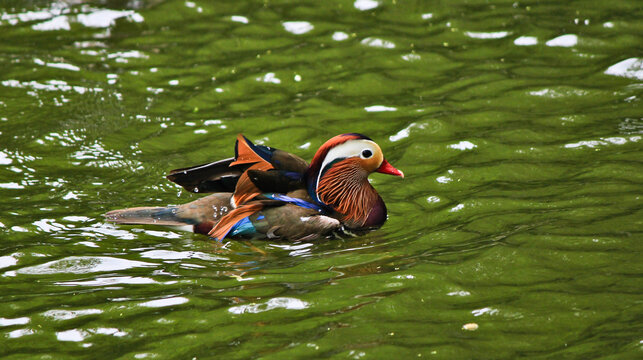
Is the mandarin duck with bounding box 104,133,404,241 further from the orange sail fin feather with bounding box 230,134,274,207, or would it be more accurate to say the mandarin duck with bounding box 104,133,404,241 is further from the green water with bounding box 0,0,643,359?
the green water with bounding box 0,0,643,359

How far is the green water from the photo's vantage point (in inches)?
161

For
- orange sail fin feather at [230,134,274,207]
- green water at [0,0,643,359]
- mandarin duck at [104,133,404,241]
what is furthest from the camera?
orange sail fin feather at [230,134,274,207]

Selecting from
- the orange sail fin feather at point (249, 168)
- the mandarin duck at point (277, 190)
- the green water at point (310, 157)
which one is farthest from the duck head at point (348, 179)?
the orange sail fin feather at point (249, 168)

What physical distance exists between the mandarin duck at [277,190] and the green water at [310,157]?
0.15 m

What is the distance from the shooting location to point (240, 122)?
7.63 meters

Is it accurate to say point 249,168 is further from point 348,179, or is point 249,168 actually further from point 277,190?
point 348,179

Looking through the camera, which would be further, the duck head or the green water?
the duck head

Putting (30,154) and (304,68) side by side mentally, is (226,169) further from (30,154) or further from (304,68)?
(304,68)

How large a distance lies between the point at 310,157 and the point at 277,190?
1438mm

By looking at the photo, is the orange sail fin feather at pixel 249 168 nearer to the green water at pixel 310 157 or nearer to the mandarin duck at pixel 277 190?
the mandarin duck at pixel 277 190

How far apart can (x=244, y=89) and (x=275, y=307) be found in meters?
4.40

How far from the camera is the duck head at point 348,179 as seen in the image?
5539 mm

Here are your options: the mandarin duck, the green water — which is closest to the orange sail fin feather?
the mandarin duck

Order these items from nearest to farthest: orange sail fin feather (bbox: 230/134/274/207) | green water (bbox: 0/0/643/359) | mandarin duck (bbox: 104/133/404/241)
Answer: green water (bbox: 0/0/643/359)
mandarin duck (bbox: 104/133/404/241)
orange sail fin feather (bbox: 230/134/274/207)
